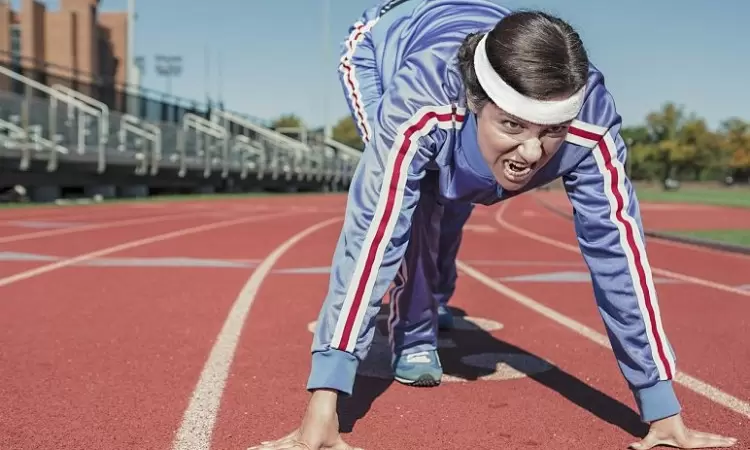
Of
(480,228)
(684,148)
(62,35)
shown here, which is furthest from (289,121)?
(480,228)

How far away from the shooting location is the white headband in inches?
101

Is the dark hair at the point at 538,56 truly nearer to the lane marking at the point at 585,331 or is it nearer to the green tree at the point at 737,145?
the lane marking at the point at 585,331

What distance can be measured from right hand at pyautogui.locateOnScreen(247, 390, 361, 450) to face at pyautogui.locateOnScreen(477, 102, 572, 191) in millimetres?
915

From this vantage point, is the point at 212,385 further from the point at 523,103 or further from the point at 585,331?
the point at 585,331

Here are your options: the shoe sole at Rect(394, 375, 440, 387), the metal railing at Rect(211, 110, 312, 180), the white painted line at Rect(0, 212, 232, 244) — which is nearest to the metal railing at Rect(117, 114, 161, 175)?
the white painted line at Rect(0, 212, 232, 244)

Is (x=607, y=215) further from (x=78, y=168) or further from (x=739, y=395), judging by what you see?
(x=78, y=168)

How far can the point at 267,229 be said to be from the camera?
13867mm

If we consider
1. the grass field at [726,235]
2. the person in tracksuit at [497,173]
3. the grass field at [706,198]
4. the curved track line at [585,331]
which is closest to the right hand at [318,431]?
the person in tracksuit at [497,173]

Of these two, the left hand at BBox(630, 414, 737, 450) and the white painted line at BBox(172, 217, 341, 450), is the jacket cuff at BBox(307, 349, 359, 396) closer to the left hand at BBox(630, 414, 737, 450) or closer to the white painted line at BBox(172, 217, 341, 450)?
the white painted line at BBox(172, 217, 341, 450)

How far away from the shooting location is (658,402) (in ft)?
9.62

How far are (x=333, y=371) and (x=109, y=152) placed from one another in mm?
22861

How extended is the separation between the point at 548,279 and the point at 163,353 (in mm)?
4480

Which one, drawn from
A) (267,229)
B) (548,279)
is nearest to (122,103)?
(267,229)

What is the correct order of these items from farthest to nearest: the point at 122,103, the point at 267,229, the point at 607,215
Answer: the point at 122,103 → the point at 267,229 → the point at 607,215
